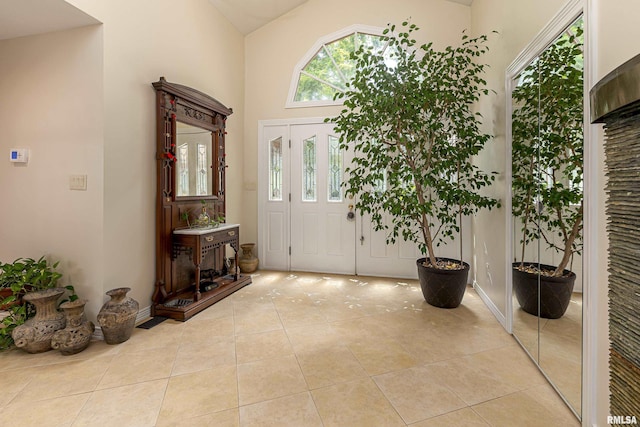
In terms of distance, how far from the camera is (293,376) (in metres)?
1.93

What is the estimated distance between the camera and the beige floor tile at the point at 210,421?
59.8 inches

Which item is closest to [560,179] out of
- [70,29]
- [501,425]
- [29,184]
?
[501,425]

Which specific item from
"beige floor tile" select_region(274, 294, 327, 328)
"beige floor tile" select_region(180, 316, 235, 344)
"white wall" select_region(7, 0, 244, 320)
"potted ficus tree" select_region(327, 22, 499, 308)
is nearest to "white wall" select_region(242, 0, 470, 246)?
"potted ficus tree" select_region(327, 22, 499, 308)

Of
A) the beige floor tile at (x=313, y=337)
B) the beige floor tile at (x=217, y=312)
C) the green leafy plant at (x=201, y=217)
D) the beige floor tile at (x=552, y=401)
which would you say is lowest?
the beige floor tile at (x=552, y=401)

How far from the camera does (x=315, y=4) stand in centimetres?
437

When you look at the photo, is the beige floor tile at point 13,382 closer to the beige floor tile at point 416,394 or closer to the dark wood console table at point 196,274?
the dark wood console table at point 196,274

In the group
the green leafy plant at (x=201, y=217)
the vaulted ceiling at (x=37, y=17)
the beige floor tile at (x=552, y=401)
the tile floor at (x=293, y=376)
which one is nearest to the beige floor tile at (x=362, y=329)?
the tile floor at (x=293, y=376)

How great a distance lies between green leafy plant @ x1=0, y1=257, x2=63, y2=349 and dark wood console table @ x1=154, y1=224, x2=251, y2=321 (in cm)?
77

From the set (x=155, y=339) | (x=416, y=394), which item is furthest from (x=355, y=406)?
(x=155, y=339)

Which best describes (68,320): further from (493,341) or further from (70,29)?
(493,341)

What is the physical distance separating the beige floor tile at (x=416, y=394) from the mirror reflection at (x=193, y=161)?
256cm

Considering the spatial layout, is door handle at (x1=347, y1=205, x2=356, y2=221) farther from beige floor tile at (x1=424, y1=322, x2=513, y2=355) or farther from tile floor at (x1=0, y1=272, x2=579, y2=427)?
beige floor tile at (x1=424, y1=322, x2=513, y2=355)

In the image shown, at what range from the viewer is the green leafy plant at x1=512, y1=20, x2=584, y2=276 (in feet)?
5.12

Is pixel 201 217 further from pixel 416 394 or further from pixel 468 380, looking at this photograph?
pixel 468 380
